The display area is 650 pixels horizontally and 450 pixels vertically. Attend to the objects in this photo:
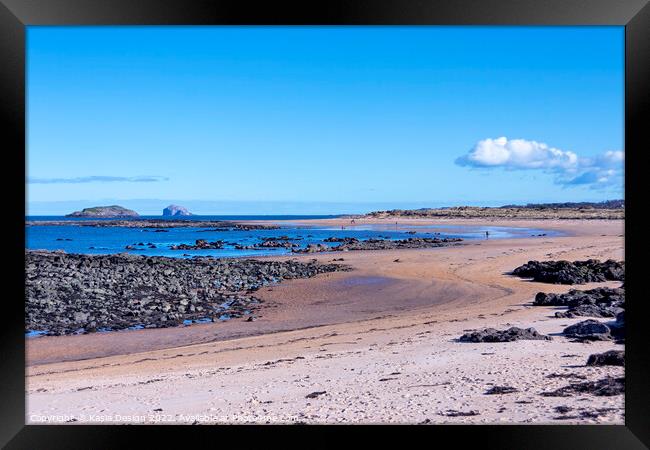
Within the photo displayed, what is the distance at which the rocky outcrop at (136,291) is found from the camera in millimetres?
10938

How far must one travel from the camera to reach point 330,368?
7039mm

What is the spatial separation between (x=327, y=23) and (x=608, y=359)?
189 inches

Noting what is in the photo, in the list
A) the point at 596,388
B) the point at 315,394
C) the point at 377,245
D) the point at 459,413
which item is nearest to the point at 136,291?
the point at 315,394

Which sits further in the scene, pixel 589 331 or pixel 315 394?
pixel 589 331

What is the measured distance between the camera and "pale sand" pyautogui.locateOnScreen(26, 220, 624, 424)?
5305 mm

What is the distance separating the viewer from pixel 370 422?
4938 millimetres

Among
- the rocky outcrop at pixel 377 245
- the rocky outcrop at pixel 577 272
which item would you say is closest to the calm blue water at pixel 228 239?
the rocky outcrop at pixel 377 245

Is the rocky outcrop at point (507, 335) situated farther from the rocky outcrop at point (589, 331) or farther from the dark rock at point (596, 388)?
the dark rock at point (596, 388)

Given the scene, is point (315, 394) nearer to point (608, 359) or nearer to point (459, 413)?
point (459, 413)

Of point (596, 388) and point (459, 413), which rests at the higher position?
point (596, 388)

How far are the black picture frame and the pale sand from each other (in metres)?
0.25

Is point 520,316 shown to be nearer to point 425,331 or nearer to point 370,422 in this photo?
point 425,331

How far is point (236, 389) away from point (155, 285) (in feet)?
31.6

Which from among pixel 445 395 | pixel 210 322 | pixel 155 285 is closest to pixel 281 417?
pixel 445 395
